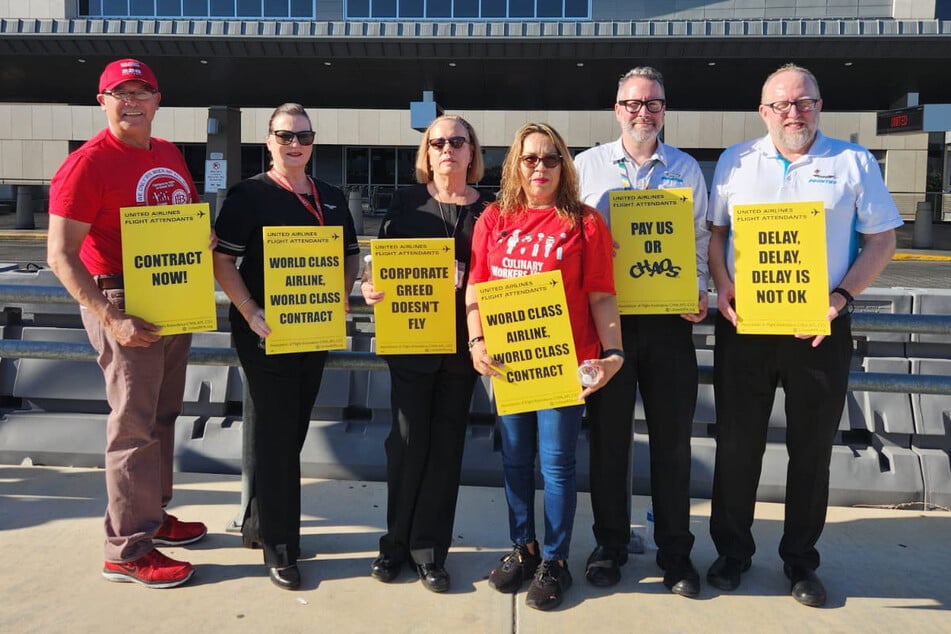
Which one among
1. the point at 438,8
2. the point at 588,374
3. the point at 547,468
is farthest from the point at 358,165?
the point at 588,374

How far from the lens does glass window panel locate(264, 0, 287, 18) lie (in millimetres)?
33156

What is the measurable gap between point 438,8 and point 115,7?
13858 mm

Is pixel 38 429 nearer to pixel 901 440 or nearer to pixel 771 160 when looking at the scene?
pixel 771 160

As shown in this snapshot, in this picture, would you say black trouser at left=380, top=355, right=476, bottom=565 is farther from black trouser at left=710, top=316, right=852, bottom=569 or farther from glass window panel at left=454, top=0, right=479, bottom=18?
glass window panel at left=454, top=0, right=479, bottom=18

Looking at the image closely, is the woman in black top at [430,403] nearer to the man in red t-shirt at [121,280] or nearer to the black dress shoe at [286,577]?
the black dress shoe at [286,577]

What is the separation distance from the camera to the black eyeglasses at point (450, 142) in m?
3.35

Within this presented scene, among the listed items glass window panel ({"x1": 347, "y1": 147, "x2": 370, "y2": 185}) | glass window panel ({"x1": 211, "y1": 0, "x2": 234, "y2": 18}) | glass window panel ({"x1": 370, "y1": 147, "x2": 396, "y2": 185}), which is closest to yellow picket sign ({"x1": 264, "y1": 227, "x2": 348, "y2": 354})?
glass window panel ({"x1": 211, "y1": 0, "x2": 234, "y2": 18})

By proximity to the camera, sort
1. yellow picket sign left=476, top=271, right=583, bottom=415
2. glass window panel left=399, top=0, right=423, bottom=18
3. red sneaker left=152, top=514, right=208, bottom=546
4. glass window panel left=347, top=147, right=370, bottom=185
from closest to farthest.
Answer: yellow picket sign left=476, top=271, right=583, bottom=415 → red sneaker left=152, top=514, right=208, bottom=546 → glass window panel left=399, top=0, right=423, bottom=18 → glass window panel left=347, top=147, right=370, bottom=185

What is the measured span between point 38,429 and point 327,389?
1.87m

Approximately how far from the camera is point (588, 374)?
128 inches

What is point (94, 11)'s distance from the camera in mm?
35438

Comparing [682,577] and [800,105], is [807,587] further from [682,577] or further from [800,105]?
[800,105]

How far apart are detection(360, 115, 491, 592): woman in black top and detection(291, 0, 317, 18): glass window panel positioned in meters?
32.8

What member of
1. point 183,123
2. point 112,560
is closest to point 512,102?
point 183,123
